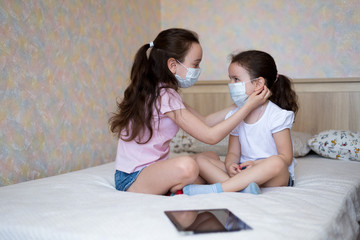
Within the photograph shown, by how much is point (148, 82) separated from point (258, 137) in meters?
Result: 0.52

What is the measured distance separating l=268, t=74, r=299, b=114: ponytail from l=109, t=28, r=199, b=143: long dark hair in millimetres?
464

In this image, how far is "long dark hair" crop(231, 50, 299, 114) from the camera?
161 centimetres

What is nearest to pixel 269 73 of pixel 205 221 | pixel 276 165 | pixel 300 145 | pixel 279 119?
pixel 279 119

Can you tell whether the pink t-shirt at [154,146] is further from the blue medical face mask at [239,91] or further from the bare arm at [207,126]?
the blue medical face mask at [239,91]

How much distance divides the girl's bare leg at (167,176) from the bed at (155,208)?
9cm

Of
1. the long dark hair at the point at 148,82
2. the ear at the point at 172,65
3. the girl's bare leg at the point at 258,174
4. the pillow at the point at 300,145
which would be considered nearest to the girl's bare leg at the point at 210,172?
the girl's bare leg at the point at 258,174

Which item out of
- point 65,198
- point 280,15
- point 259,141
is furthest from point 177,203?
point 280,15

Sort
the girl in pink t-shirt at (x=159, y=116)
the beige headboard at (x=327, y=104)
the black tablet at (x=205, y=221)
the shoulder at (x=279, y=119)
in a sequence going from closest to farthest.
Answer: the black tablet at (x=205, y=221), the girl in pink t-shirt at (x=159, y=116), the shoulder at (x=279, y=119), the beige headboard at (x=327, y=104)

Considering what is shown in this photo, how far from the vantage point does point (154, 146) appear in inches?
58.9

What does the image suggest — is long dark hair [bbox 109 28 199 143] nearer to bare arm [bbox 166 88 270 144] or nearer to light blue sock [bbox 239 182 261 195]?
bare arm [bbox 166 88 270 144]

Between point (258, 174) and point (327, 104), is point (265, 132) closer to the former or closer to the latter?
point (258, 174)

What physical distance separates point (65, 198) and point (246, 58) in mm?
924

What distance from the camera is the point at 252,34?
8.66 feet

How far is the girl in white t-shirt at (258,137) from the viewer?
4.51ft
